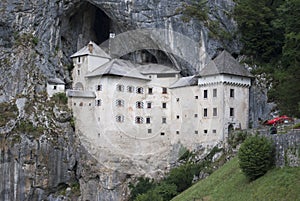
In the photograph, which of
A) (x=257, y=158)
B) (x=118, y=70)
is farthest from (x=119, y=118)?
(x=257, y=158)

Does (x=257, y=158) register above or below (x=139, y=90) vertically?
below

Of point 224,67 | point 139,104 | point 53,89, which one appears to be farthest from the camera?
point 139,104

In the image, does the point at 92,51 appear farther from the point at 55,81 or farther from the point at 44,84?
the point at 44,84

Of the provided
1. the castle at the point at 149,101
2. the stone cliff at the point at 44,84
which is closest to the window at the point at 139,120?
the castle at the point at 149,101

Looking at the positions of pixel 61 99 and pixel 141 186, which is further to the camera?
pixel 61 99

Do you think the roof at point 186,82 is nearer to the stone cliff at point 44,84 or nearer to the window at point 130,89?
the stone cliff at point 44,84

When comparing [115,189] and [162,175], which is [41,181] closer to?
[115,189]

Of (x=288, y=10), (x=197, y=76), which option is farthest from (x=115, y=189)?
(x=288, y=10)

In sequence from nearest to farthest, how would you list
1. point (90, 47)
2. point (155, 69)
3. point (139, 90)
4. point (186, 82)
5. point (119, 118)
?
point (186, 82)
point (119, 118)
point (139, 90)
point (155, 69)
point (90, 47)

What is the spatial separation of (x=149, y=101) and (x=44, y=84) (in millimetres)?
12215

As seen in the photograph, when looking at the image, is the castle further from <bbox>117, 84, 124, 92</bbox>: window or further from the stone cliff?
the stone cliff

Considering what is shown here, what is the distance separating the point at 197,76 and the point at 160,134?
804cm

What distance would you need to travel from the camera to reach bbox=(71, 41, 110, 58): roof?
7106 centimetres

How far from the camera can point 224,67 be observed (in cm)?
6362
